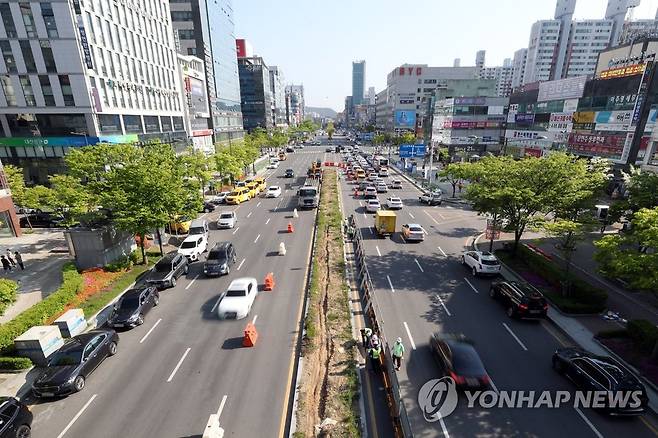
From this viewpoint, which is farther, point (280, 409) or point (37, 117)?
point (37, 117)

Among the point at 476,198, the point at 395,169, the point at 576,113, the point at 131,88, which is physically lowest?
the point at 395,169

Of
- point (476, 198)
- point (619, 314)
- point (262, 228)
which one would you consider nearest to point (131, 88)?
point (262, 228)

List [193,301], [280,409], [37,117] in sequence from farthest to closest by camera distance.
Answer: [37,117] → [193,301] → [280,409]

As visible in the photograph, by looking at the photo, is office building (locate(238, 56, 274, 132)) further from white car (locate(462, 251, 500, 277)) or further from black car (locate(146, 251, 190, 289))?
white car (locate(462, 251, 500, 277))

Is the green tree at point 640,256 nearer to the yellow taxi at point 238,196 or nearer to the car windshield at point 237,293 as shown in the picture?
the car windshield at point 237,293

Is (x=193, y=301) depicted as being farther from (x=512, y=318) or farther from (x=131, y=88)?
(x=131, y=88)

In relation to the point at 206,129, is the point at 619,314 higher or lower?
lower

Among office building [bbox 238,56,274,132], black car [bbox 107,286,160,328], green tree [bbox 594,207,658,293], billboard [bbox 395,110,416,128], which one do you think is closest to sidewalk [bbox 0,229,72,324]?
black car [bbox 107,286,160,328]

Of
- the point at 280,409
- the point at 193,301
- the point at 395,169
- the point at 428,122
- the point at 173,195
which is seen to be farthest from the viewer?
the point at 428,122
